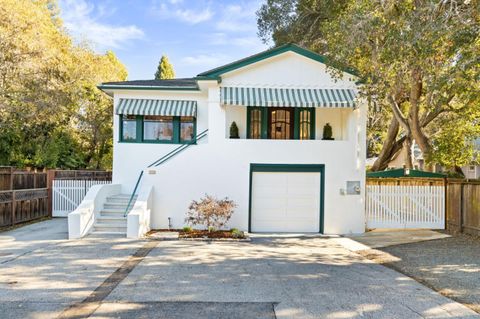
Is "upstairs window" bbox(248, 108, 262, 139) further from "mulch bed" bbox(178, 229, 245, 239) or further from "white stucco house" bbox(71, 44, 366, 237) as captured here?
"mulch bed" bbox(178, 229, 245, 239)

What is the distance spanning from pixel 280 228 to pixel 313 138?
3859 mm

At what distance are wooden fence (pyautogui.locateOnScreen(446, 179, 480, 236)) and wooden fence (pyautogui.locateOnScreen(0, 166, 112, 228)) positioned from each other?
1565 cm

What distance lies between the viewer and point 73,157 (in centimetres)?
2217

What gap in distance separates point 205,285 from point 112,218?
684cm

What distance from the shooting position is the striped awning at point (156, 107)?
14484mm

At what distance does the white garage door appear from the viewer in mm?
13500

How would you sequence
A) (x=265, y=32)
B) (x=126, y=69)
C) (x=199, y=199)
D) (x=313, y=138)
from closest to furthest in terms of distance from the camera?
(x=199, y=199)
(x=313, y=138)
(x=265, y=32)
(x=126, y=69)

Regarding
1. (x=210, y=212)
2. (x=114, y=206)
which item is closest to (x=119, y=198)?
(x=114, y=206)

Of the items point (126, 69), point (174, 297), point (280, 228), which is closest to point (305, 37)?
point (280, 228)

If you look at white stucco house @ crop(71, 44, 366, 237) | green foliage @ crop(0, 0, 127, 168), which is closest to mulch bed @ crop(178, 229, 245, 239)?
white stucco house @ crop(71, 44, 366, 237)

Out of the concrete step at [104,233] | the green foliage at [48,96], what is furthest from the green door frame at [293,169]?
the green foliage at [48,96]

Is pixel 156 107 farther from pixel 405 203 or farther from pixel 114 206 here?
pixel 405 203

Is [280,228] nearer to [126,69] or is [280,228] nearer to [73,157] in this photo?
[73,157]

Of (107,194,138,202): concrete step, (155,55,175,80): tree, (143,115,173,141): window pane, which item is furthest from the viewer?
(155,55,175,80): tree
